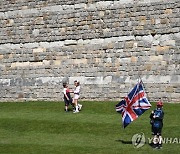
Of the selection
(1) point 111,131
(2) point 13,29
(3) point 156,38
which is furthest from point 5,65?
(1) point 111,131

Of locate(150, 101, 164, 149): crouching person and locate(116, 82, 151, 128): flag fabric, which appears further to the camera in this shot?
locate(116, 82, 151, 128): flag fabric

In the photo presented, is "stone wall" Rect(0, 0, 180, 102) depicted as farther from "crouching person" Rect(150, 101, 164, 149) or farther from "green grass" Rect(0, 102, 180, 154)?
"crouching person" Rect(150, 101, 164, 149)

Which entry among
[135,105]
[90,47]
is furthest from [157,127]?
[90,47]

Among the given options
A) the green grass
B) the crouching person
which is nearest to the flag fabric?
the green grass

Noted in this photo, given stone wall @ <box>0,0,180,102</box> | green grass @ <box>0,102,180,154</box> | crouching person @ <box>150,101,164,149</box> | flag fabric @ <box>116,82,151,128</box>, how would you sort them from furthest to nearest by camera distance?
stone wall @ <box>0,0,180,102</box>
flag fabric @ <box>116,82,151,128</box>
green grass @ <box>0,102,180,154</box>
crouching person @ <box>150,101,164,149</box>

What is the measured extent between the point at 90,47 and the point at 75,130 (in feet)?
22.2

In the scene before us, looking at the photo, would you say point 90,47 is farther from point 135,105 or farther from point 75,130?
point 135,105

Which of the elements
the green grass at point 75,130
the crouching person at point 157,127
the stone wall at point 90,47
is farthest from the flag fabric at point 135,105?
the stone wall at point 90,47

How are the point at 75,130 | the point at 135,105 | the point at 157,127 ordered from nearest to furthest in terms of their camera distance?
the point at 157,127 → the point at 135,105 → the point at 75,130

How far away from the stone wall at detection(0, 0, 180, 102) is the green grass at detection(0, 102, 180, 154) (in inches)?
60.0

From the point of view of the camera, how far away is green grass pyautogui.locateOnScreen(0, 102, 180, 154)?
50.6 ft

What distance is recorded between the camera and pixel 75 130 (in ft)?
58.3

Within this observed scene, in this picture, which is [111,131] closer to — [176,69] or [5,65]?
[176,69]

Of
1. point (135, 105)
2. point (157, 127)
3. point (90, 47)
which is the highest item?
point (90, 47)
